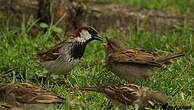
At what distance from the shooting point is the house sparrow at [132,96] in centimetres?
726

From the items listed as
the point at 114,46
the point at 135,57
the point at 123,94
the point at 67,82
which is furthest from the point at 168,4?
the point at 123,94

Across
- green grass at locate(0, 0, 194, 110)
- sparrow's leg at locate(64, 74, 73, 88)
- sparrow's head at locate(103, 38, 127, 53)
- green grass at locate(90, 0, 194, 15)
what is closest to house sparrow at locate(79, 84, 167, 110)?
green grass at locate(0, 0, 194, 110)

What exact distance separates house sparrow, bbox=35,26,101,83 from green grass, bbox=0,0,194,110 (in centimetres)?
20

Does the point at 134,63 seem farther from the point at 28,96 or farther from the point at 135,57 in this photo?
the point at 28,96

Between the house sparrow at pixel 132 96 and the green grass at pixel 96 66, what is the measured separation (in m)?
0.21

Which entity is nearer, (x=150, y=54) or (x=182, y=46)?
(x=150, y=54)

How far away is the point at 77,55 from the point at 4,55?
1.71 meters

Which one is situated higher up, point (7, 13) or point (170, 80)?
point (7, 13)

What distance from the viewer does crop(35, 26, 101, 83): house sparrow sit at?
9.24 meters

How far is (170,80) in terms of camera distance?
8.84 metres

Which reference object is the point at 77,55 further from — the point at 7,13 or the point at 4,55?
the point at 7,13

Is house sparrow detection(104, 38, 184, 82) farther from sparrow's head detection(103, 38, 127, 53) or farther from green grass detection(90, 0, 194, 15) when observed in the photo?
green grass detection(90, 0, 194, 15)

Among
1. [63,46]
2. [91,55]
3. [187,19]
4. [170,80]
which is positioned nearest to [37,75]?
[63,46]

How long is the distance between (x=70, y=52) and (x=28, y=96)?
211 cm
